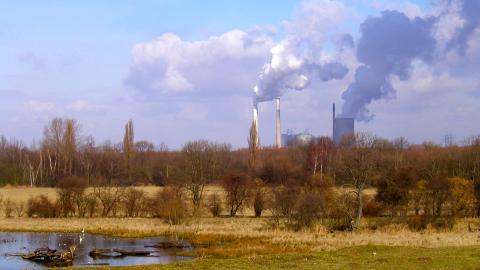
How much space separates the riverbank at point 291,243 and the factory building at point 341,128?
41.6 metres

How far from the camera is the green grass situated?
21719mm

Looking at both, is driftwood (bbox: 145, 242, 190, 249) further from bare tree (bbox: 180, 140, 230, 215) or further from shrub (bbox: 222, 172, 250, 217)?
shrub (bbox: 222, 172, 250, 217)

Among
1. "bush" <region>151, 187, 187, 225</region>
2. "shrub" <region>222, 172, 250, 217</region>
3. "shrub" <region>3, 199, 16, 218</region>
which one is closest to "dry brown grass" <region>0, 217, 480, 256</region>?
"bush" <region>151, 187, 187, 225</region>

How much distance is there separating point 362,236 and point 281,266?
16.9 metres

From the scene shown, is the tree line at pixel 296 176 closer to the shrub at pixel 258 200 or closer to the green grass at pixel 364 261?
the shrub at pixel 258 200

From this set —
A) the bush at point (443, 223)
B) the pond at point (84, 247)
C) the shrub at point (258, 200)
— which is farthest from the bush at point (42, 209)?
the bush at point (443, 223)

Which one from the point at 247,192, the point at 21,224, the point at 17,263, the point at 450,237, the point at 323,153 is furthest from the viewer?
the point at 323,153

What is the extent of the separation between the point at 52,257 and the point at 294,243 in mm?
13475

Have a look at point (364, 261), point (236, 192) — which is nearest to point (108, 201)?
point (236, 192)

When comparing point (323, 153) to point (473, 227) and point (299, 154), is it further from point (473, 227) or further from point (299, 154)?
point (473, 227)

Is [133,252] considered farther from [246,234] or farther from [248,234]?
[248,234]

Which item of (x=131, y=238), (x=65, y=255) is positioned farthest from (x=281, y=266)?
(x=131, y=238)

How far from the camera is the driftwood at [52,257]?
1134 inches

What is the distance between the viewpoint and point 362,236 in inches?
1490
